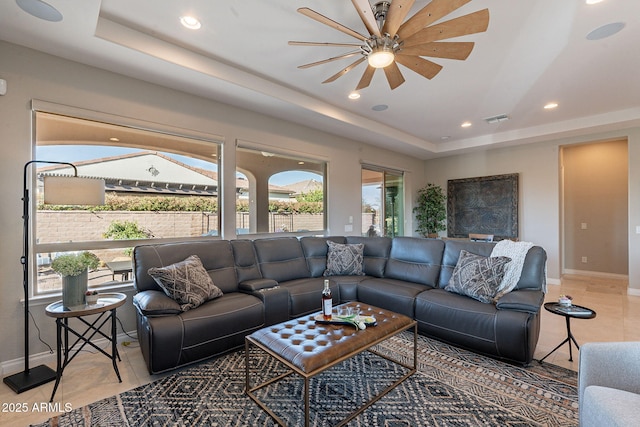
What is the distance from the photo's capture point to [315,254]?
4.10 meters

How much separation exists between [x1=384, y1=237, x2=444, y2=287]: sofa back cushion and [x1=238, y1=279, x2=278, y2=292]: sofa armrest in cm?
165

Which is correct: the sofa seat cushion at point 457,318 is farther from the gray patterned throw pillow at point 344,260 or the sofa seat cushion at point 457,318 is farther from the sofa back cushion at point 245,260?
the sofa back cushion at point 245,260

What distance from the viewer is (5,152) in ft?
7.94

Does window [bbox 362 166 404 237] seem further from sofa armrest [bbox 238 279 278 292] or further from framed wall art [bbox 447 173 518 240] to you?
sofa armrest [bbox 238 279 278 292]

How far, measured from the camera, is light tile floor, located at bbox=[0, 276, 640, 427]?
6.45 ft

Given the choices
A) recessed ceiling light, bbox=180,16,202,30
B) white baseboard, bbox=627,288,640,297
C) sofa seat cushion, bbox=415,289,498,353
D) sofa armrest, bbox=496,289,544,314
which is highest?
recessed ceiling light, bbox=180,16,202,30

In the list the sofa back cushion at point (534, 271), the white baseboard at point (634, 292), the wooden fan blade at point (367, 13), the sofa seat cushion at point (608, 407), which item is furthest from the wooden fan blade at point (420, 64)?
the white baseboard at point (634, 292)

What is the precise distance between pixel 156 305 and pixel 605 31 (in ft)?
14.4

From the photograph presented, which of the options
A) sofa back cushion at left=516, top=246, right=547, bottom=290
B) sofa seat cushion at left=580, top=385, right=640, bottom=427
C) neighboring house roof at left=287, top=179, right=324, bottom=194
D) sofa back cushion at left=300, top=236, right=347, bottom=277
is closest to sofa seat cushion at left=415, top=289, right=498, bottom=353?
sofa back cushion at left=516, top=246, right=547, bottom=290

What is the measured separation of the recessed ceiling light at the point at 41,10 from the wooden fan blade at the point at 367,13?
6.90 ft

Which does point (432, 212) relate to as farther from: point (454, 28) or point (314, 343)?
point (314, 343)

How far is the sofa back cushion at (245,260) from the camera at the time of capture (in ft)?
11.0

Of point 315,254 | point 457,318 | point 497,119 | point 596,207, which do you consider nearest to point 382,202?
point 497,119

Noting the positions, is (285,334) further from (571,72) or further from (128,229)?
(571,72)
